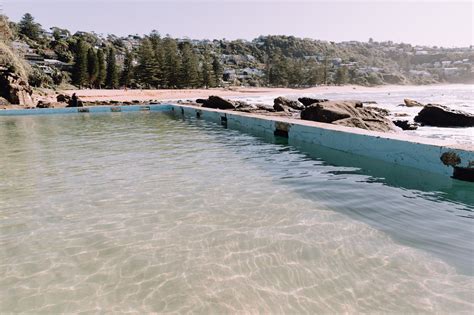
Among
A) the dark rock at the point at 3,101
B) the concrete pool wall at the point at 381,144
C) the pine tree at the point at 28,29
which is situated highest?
the pine tree at the point at 28,29

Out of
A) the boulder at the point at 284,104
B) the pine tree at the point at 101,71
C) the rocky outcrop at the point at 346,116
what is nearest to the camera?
the rocky outcrop at the point at 346,116

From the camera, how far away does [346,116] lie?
1131 cm

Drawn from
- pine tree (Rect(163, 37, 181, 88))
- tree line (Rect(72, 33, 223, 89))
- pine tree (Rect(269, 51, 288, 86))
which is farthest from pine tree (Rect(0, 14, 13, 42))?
pine tree (Rect(269, 51, 288, 86))

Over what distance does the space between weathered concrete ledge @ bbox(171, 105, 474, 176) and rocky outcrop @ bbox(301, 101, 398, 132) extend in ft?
4.71

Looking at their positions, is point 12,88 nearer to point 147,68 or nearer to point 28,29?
point 147,68

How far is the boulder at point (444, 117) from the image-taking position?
12828mm

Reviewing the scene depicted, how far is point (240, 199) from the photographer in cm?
481

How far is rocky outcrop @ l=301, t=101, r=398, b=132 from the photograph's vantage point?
10.3 metres

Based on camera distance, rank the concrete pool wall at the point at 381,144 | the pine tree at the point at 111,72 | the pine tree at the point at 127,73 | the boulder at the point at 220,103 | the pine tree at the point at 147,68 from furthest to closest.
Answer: the pine tree at the point at 147,68 < the pine tree at the point at 127,73 < the pine tree at the point at 111,72 < the boulder at the point at 220,103 < the concrete pool wall at the point at 381,144

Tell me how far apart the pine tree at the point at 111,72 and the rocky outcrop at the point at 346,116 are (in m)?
55.8

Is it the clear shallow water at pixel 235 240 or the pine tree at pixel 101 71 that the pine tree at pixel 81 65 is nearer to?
the pine tree at pixel 101 71

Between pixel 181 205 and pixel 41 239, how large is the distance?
5.49 ft

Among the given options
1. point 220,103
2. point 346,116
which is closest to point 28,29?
point 220,103

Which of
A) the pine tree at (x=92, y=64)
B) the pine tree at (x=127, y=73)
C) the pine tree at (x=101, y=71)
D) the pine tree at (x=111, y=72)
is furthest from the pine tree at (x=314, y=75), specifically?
the pine tree at (x=92, y=64)
